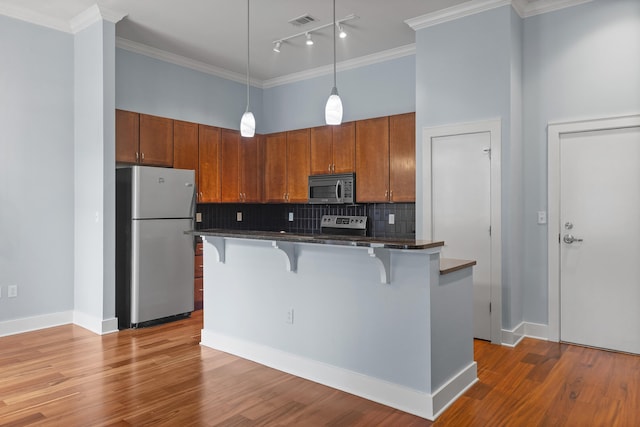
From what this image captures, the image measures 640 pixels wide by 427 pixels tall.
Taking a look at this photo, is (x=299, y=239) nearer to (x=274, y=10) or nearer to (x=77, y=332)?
(x=274, y=10)

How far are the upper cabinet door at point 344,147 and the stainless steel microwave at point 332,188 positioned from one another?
106mm

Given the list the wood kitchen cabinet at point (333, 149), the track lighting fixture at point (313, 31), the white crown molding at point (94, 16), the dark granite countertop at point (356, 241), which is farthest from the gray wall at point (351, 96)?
the dark granite countertop at point (356, 241)

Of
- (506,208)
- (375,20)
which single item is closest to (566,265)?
(506,208)

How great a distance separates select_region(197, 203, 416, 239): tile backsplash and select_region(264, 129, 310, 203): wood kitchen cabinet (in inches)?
15.7

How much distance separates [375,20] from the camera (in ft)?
14.3

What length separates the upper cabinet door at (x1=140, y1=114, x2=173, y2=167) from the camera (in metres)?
4.80

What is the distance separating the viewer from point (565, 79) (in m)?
3.87

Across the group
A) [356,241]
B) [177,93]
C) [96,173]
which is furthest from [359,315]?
[177,93]

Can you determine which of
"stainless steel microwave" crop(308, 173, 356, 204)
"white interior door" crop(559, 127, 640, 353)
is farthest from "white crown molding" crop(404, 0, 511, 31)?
"stainless steel microwave" crop(308, 173, 356, 204)

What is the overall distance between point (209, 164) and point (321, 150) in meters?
1.42

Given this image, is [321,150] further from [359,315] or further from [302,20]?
[359,315]

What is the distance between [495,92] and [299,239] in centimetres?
233

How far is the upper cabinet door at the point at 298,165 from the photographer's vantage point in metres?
5.76

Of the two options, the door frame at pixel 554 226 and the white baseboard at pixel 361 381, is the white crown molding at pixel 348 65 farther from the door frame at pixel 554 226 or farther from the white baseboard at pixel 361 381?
the white baseboard at pixel 361 381
